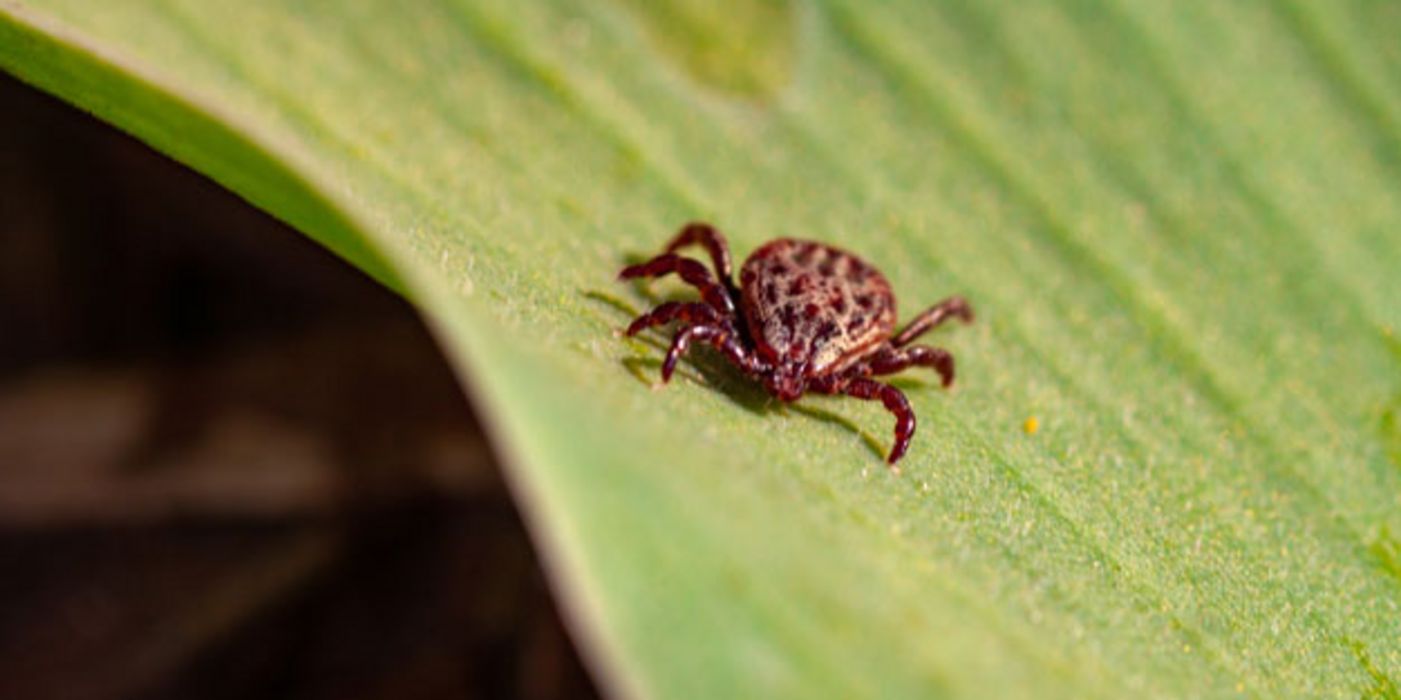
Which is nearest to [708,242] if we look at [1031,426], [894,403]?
[894,403]

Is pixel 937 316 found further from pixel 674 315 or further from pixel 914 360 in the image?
pixel 674 315

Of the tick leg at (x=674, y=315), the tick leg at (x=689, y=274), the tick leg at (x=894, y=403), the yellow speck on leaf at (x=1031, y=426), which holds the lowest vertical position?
the yellow speck on leaf at (x=1031, y=426)

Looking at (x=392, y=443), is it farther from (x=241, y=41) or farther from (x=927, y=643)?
(x=927, y=643)

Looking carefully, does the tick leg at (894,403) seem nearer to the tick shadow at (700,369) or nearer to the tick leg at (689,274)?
the tick shadow at (700,369)

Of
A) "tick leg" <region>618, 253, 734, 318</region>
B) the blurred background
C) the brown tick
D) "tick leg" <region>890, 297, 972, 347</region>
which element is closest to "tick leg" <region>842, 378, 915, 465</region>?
the brown tick

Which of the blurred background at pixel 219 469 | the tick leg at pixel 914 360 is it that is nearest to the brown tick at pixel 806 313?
the tick leg at pixel 914 360

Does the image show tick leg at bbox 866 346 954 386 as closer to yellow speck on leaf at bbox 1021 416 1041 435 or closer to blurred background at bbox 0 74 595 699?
yellow speck on leaf at bbox 1021 416 1041 435
